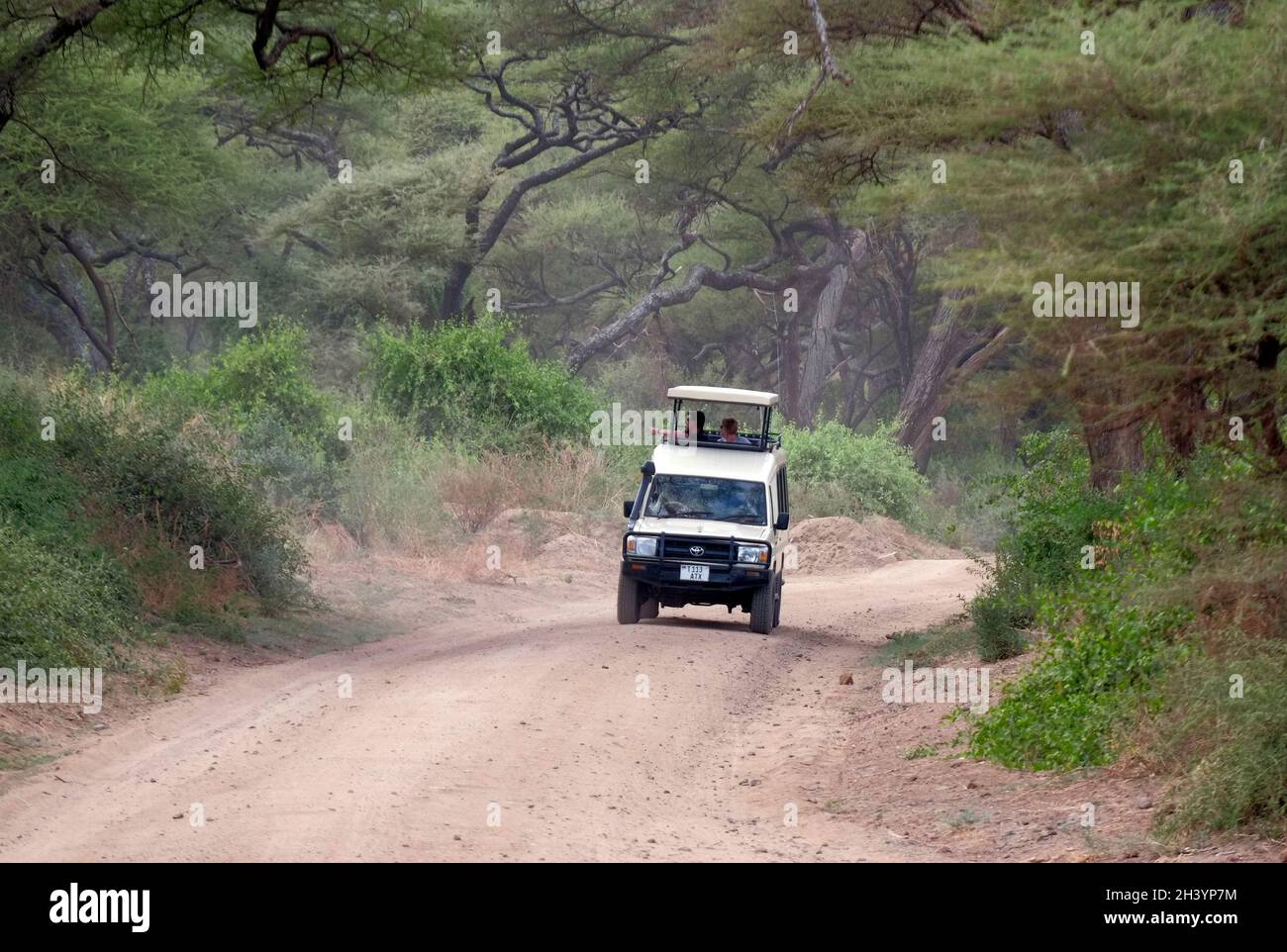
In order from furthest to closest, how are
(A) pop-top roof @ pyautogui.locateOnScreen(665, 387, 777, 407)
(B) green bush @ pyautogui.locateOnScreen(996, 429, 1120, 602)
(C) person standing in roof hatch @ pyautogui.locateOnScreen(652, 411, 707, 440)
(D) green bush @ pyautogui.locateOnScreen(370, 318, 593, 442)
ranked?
Result: 1. (D) green bush @ pyautogui.locateOnScreen(370, 318, 593, 442)
2. (C) person standing in roof hatch @ pyautogui.locateOnScreen(652, 411, 707, 440)
3. (A) pop-top roof @ pyautogui.locateOnScreen(665, 387, 777, 407)
4. (B) green bush @ pyautogui.locateOnScreen(996, 429, 1120, 602)

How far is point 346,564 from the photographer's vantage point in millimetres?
22625

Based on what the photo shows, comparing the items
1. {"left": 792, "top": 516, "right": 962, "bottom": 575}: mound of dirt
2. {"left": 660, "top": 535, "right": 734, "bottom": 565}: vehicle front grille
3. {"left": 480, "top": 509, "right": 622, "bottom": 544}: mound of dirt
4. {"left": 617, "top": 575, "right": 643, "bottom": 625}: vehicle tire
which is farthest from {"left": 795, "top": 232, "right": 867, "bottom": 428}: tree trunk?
{"left": 660, "top": 535, "right": 734, "bottom": 565}: vehicle front grille

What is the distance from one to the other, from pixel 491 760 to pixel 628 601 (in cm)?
724

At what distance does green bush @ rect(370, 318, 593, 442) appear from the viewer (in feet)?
101

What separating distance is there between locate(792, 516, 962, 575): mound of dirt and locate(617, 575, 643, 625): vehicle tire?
36.0 ft

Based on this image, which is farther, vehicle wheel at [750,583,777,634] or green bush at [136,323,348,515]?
green bush at [136,323,348,515]

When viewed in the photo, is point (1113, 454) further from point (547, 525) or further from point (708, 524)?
point (547, 525)

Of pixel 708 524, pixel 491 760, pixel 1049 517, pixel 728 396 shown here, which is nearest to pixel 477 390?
pixel 728 396

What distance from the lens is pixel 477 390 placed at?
31.3m

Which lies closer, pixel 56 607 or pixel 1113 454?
pixel 56 607

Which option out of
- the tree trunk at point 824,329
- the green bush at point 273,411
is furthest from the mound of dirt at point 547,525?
the tree trunk at point 824,329

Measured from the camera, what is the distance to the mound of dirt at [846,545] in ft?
92.9

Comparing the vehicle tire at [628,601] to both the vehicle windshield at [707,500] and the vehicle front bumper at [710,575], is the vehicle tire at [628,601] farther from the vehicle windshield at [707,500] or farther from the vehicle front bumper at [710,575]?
the vehicle windshield at [707,500]

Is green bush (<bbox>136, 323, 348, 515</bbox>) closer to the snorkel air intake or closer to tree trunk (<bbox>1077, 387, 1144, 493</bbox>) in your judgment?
the snorkel air intake
